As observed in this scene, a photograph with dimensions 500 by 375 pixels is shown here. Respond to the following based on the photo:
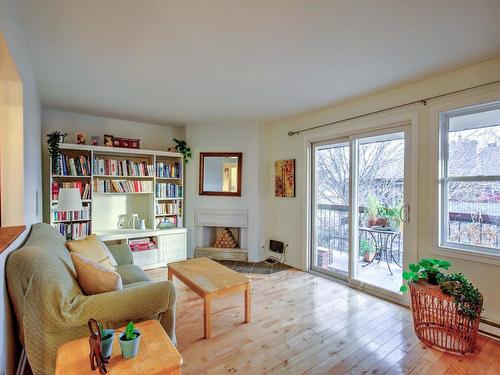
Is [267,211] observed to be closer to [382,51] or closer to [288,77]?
[288,77]

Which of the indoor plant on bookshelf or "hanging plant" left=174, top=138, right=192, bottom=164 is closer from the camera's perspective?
the indoor plant on bookshelf

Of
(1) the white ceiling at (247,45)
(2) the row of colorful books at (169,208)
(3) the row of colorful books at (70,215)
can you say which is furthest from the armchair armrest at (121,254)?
(1) the white ceiling at (247,45)

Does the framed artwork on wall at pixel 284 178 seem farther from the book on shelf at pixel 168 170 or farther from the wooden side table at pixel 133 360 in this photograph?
the wooden side table at pixel 133 360

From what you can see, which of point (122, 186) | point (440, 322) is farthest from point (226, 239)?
point (440, 322)

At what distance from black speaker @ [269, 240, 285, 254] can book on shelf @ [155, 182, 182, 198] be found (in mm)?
1776

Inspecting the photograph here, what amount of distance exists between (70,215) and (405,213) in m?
4.15

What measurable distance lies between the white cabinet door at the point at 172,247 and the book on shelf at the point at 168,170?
1.00 metres

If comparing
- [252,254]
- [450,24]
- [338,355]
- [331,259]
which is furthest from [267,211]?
[450,24]

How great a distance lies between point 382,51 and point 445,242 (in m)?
1.91

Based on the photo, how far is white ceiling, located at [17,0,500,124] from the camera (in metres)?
1.66

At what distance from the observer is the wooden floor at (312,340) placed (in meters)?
1.89

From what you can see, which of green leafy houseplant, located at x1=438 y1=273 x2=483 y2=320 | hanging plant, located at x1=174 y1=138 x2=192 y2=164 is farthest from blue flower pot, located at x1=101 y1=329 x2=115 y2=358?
hanging plant, located at x1=174 y1=138 x2=192 y2=164

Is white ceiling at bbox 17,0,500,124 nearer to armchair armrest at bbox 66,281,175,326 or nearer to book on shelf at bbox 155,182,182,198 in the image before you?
book on shelf at bbox 155,182,182,198

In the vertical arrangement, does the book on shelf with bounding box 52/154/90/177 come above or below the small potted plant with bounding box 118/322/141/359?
above
